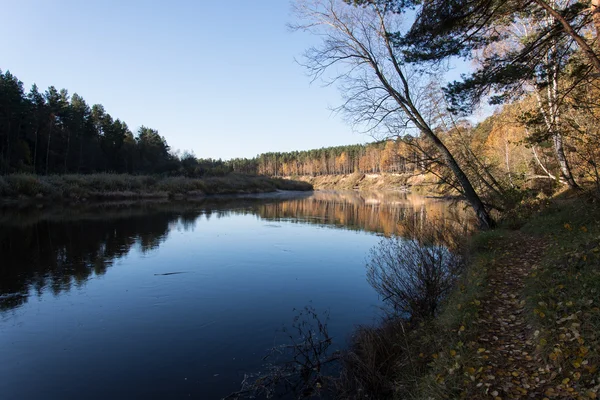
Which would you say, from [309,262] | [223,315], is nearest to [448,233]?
[309,262]

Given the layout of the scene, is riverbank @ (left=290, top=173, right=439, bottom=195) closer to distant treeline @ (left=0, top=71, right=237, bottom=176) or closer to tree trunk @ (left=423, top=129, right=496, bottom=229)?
distant treeline @ (left=0, top=71, right=237, bottom=176)

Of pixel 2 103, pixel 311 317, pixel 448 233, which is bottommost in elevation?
pixel 311 317

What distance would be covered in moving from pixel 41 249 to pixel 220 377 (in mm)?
13691

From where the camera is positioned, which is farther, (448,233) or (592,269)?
(448,233)

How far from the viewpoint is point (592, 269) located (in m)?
5.69

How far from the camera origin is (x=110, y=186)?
45.3 meters

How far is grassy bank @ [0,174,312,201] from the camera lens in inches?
1398

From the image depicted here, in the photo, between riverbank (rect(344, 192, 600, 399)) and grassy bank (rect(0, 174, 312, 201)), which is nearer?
riverbank (rect(344, 192, 600, 399))

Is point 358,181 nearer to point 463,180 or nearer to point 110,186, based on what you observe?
point 110,186

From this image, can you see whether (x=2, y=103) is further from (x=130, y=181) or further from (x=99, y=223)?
(x=99, y=223)

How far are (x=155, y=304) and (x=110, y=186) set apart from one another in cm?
4116

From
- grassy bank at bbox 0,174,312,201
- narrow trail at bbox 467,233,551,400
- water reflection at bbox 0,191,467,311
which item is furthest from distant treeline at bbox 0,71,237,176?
narrow trail at bbox 467,233,551,400

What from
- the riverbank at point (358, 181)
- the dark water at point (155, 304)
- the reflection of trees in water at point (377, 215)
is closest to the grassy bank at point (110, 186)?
the reflection of trees in water at point (377, 215)

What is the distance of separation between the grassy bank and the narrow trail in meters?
41.3
